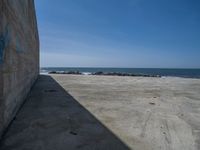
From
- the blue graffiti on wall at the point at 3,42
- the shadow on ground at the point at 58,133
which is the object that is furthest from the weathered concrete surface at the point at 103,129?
the blue graffiti on wall at the point at 3,42

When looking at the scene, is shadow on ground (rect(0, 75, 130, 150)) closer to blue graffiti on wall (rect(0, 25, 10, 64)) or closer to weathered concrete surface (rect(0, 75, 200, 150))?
weathered concrete surface (rect(0, 75, 200, 150))

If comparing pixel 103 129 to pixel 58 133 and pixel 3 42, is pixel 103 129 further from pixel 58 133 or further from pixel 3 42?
pixel 3 42

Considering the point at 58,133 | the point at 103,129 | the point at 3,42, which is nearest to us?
the point at 3,42

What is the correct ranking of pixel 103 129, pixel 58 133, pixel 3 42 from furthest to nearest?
pixel 103 129, pixel 58 133, pixel 3 42

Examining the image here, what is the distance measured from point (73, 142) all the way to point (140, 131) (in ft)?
4.29

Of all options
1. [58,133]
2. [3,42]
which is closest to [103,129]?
[58,133]

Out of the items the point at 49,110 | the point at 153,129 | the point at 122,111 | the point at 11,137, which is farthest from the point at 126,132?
the point at 49,110

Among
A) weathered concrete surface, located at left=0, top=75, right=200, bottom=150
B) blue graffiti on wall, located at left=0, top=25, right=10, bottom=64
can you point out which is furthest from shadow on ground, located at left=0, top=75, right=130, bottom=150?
blue graffiti on wall, located at left=0, top=25, right=10, bottom=64

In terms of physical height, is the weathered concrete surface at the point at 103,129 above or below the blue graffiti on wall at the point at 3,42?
below

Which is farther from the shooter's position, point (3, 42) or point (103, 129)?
point (103, 129)

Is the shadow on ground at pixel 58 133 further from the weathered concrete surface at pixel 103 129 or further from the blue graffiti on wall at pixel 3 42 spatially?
the blue graffiti on wall at pixel 3 42

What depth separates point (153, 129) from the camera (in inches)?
136

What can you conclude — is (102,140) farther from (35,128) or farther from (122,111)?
(122,111)

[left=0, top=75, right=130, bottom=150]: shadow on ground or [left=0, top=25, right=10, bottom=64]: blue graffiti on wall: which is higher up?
[left=0, top=25, right=10, bottom=64]: blue graffiti on wall
